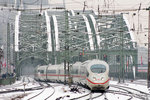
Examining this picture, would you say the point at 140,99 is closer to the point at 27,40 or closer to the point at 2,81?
the point at 2,81

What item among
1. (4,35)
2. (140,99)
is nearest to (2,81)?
(140,99)

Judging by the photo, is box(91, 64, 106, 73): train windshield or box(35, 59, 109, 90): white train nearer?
box(35, 59, 109, 90): white train

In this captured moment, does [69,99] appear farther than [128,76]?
No

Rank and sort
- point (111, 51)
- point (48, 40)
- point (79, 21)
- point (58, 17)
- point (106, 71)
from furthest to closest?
point (58, 17), point (79, 21), point (48, 40), point (111, 51), point (106, 71)

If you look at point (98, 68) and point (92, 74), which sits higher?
point (98, 68)

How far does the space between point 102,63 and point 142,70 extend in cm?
3668

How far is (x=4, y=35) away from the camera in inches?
4980

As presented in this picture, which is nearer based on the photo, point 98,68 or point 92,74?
point 92,74

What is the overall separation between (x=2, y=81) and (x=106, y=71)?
844 inches

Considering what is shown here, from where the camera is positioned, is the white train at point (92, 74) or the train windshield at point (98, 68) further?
the train windshield at point (98, 68)

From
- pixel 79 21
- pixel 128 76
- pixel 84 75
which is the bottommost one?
pixel 128 76

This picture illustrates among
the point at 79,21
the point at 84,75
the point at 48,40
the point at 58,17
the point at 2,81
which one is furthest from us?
the point at 58,17

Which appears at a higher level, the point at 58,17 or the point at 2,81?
the point at 58,17

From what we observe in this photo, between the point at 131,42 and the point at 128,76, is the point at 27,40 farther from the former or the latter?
the point at 128,76
